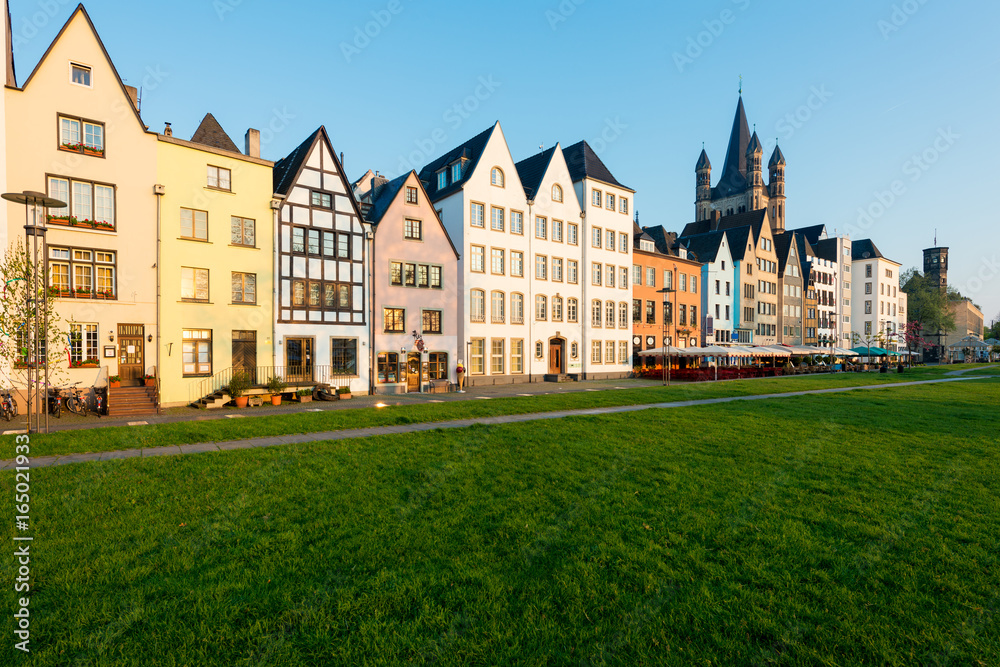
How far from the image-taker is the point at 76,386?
20.6 meters

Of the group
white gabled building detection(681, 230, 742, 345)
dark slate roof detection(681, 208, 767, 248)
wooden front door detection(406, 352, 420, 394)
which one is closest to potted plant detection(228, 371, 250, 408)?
wooden front door detection(406, 352, 420, 394)

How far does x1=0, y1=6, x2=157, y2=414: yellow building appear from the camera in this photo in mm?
20297

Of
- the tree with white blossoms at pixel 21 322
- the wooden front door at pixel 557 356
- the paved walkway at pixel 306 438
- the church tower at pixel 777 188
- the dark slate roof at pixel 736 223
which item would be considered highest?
the church tower at pixel 777 188

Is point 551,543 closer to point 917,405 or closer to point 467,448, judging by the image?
point 467,448

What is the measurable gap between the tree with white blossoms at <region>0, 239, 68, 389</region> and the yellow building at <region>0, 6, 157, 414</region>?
44 centimetres

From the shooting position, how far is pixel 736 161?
10638 cm

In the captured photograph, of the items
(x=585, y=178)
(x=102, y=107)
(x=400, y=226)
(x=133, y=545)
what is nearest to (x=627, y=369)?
(x=585, y=178)

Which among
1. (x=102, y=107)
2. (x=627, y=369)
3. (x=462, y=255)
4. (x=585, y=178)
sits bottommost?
(x=627, y=369)

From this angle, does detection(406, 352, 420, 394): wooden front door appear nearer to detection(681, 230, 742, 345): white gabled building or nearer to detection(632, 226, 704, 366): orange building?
detection(632, 226, 704, 366): orange building

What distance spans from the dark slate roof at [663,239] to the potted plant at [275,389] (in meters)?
45.3

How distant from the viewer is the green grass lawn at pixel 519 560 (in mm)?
4059

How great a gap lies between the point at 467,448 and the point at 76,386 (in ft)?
62.3

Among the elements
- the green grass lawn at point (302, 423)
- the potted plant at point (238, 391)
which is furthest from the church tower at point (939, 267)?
the potted plant at point (238, 391)

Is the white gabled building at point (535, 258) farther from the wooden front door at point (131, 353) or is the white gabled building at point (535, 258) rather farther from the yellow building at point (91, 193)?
the yellow building at point (91, 193)
